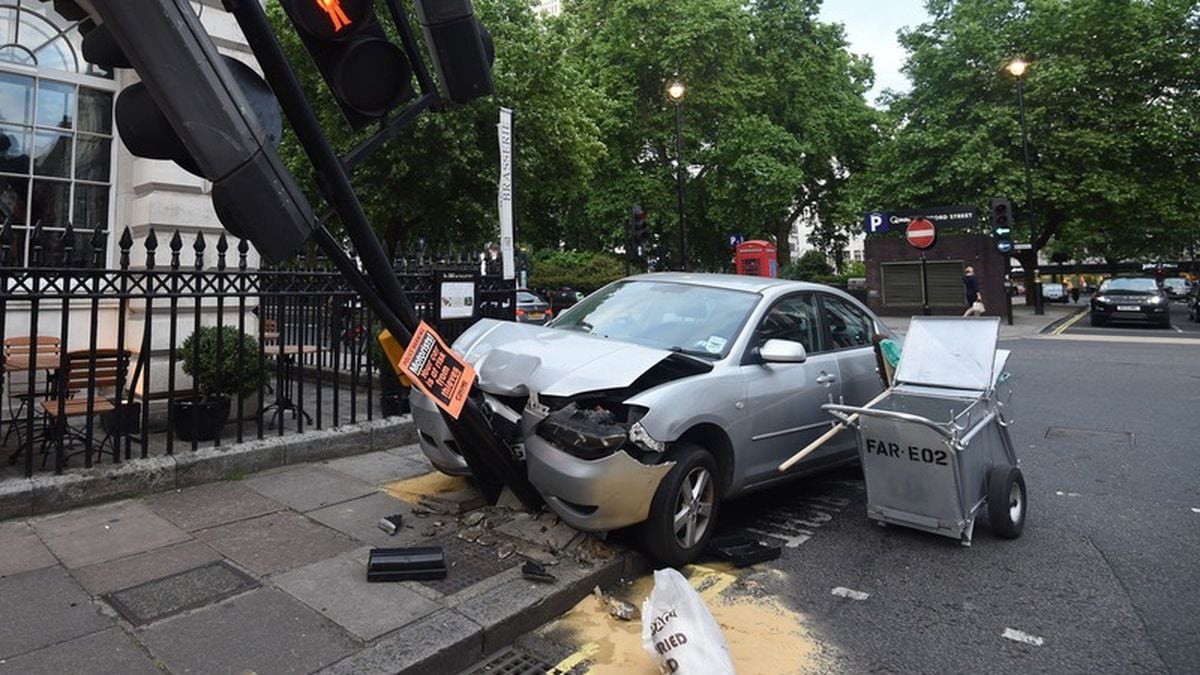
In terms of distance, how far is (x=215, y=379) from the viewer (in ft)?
19.0

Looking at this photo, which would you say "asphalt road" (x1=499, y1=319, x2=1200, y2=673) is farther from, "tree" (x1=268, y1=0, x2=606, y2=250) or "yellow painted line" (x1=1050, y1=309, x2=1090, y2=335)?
"yellow painted line" (x1=1050, y1=309, x2=1090, y2=335)

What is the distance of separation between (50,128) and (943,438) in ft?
28.9

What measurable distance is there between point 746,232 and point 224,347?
2974 centimetres

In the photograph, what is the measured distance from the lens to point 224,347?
20.3 ft

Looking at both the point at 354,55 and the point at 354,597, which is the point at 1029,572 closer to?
the point at 354,597

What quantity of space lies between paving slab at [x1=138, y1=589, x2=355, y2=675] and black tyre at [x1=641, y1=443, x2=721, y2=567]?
1.69 meters

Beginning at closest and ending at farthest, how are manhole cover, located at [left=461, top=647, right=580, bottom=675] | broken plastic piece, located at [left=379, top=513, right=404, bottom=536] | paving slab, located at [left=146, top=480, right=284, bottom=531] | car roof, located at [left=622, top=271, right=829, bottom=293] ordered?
1. manhole cover, located at [left=461, top=647, right=580, bottom=675]
2. broken plastic piece, located at [left=379, top=513, right=404, bottom=536]
3. paving slab, located at [left=146, top=480, right=284, bottom=531]
4. car roof, located at [left=622, top=271, right=829, bottom=293]

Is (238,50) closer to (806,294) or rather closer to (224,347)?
(224,347)

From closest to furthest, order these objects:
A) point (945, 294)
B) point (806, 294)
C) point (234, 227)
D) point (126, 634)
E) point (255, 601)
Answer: point (234, 227)
point (126, 634)
point (255, 601)
point (806, 294)
point (945, 294)

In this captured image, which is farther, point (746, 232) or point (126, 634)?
point (746, 232)

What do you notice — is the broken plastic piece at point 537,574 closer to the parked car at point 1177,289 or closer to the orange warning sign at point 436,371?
the orange warning sign at point 436,371

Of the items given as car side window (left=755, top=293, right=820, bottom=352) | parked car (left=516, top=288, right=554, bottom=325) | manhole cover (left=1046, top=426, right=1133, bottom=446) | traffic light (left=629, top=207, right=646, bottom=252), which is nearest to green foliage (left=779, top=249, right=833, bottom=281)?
traffic light (left=629, top=207, right=646, bottom=252)

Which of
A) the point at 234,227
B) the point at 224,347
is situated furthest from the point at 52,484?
the point at 234,227

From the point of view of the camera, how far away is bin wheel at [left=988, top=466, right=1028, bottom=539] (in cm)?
437
